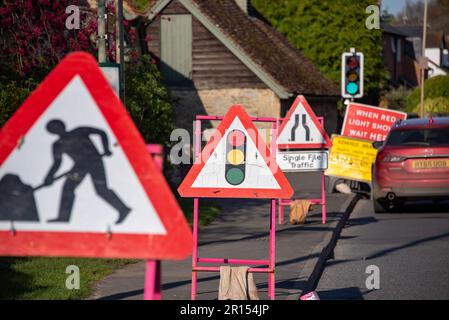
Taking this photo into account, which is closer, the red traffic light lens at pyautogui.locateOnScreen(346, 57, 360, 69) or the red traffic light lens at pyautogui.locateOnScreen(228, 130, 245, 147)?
the red traffic light lens at pyautogui.locateOnScreen(228, 130, 245, 147)

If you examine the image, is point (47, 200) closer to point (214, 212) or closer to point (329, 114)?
point (214, 212)

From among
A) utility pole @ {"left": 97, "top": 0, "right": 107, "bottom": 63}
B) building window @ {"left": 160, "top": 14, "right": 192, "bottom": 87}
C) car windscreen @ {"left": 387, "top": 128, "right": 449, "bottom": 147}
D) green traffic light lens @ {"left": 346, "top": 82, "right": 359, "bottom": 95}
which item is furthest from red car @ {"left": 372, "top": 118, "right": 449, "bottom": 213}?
building window @ {"left": 160, "top": 14, "right": 192, "bottom": 87}

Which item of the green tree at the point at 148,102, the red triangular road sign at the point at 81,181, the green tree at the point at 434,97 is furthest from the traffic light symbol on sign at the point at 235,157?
the green tree at the point at 434,97

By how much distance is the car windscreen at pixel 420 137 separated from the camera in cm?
1952

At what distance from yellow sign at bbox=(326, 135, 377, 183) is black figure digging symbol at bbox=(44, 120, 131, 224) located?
58.5 ft

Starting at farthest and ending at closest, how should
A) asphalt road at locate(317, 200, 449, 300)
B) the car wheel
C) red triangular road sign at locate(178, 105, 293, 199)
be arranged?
the car wheel, asphalt road at locate(317, 200, 449, 300), red triangular road sign at locate(178, 105, 293, 199)

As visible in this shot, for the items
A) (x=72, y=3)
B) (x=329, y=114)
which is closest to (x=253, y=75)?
(x=329, y=114)

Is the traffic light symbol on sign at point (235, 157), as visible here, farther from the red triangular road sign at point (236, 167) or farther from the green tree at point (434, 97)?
the green tree at point (434, 97)

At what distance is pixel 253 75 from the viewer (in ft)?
126

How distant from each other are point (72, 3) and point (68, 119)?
15.9 metres

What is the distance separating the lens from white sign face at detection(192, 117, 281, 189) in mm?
9430

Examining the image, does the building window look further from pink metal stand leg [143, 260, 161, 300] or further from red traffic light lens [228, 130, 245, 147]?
pink metal stand leg [143, 260, 161, 300]

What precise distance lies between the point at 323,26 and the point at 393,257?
39666 millimetres

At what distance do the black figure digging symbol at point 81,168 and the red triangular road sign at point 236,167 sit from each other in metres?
4.22
